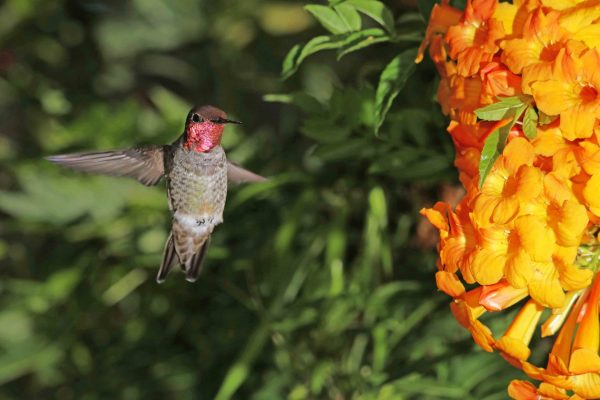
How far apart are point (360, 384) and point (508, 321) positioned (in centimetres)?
40

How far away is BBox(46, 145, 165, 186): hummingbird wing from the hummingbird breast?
44mm

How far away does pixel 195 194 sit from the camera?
5.87 feet

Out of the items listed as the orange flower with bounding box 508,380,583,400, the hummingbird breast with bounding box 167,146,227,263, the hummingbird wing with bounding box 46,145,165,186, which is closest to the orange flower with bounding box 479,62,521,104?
the orange flower with bounding box 508,380,583,400

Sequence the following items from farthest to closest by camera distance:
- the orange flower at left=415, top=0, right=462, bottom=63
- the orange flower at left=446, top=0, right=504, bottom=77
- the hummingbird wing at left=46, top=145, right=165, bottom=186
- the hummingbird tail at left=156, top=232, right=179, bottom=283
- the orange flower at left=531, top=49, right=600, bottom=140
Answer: the hummingbird tail at left=156, top=232, right=179, bottom=283, the hummingbird wing at left=46, top=145, right=165, bottom=186, the orange flower at left=415, top=0, right=462, bottom=63, the orange flower at left=446, top=0, right=504, bottom=77, the orange flower at left=531, top=49, right=600, bottom=140

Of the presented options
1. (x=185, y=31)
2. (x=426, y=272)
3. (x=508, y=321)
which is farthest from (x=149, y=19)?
(x=508, y=321)

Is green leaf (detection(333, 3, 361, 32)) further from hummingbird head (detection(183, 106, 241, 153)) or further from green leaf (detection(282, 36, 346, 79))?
hummingbird head (detection(183, 106, 241, 153))

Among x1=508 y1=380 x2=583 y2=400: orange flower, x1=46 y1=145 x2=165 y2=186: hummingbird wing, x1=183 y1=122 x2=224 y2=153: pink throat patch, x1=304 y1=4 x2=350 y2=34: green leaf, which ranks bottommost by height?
x1=508 y1=380 x2=583 y2=400: orange flower

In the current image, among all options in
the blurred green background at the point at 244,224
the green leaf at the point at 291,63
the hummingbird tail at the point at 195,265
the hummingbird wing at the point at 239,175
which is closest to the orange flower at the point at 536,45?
the blurred green background at the point at 244,224

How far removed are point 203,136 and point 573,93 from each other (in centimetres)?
63

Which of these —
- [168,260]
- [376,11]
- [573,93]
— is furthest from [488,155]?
[168,260]

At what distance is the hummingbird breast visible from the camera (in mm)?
1740

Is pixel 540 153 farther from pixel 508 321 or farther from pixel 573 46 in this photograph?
pixel 508 321

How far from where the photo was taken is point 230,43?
2.98m

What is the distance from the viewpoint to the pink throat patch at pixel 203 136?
5.31ft
